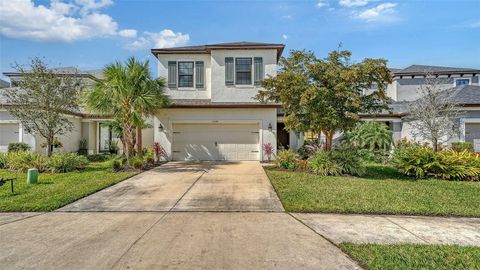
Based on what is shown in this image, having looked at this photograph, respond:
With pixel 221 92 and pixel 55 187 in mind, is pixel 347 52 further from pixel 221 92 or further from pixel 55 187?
pixel 55 187

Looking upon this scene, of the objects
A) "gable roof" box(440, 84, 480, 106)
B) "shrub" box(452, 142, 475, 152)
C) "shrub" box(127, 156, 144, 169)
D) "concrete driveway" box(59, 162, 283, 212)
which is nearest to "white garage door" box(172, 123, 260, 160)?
"shrub" box(127, 156, 144, 169)

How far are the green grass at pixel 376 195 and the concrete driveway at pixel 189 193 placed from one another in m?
0.69

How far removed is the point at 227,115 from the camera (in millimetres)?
16016

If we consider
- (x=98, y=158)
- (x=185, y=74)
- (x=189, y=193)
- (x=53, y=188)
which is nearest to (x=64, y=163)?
(x=53, y=188)

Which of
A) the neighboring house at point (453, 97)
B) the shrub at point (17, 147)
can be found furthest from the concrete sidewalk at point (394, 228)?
the shrub at point (17, 147)

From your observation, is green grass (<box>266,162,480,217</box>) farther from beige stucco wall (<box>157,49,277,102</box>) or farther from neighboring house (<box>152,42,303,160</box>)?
beige stucco wall (<box>157,49,277,102</box>)

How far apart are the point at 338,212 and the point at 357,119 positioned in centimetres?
557

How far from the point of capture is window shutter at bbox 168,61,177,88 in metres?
16.7

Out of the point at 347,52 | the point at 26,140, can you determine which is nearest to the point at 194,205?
the point at 347,52

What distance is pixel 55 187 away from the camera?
9.20 meters

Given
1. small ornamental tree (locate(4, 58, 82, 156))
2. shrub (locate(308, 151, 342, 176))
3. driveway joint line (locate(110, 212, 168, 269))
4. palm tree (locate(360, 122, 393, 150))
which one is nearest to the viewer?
driveway joint line (locate(110, 212, 168, 269))

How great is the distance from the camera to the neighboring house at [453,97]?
53.9 ft

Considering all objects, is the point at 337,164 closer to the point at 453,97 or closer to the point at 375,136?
the point at 375,136

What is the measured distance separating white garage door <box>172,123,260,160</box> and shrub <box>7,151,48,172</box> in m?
6.19
